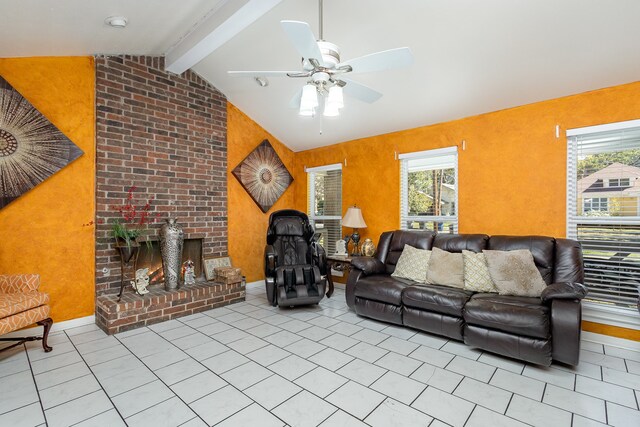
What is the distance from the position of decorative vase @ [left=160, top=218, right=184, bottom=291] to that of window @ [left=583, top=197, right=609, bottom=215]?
178 inches

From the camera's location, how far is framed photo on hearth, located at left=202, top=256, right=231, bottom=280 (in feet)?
14.6

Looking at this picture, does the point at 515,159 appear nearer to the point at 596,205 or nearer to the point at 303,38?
the point at 596,205

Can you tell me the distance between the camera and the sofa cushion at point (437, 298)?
290 cm

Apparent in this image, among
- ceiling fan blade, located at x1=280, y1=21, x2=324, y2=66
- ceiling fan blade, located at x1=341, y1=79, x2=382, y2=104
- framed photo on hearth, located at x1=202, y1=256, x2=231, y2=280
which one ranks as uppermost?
ceiling fan blade, located at x1=280, y1=21, x2=324, y2=66

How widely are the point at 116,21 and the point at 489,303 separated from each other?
13.7 feet

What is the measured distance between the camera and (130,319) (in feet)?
11.0

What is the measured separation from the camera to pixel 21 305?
2.57 m

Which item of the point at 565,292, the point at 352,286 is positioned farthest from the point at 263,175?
the point at 565,292

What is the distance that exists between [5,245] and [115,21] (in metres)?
2.37

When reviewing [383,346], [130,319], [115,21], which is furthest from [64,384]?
[115,21]

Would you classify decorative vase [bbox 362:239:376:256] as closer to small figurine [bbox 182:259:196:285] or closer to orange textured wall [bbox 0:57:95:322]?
small figurine [bbox 182:259:196:285]

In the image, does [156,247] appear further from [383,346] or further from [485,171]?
[485,171]

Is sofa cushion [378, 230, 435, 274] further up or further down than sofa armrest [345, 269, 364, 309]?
further up

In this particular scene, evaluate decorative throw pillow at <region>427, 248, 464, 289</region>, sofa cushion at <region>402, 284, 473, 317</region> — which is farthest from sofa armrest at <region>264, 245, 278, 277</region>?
decorative throw pillow at <region>427, 248, 464, 289</region>
